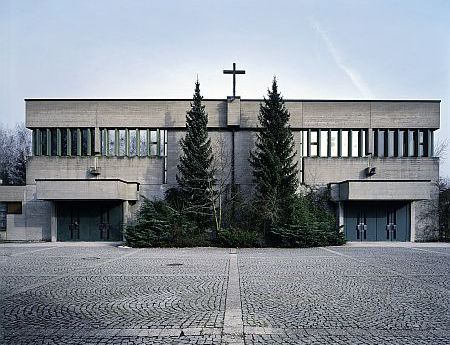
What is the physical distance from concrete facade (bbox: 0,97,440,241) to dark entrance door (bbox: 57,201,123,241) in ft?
4.31

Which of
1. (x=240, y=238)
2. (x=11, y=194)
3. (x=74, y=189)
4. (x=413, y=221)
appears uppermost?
(x=74, y=189)

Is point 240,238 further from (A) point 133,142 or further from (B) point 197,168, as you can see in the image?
(A) point 133,142

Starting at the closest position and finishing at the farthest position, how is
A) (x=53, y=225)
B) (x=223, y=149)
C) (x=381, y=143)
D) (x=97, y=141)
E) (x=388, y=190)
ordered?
(x=388, y=190) → (x=53, y=225) → (x=223, y=149) → (x=97, y=141) → (x=381, y=143)

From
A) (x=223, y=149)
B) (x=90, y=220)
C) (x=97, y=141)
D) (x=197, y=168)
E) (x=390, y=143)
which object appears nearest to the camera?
(x=197, y=168)

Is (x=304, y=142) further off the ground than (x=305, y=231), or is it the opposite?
(x=304, y=142)

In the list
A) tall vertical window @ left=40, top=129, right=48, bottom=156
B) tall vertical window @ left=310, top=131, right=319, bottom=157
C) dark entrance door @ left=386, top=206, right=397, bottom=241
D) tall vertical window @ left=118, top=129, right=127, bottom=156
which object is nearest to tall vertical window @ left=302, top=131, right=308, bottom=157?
tall vertical window @ left=310, top=131, right=319, bottom=157

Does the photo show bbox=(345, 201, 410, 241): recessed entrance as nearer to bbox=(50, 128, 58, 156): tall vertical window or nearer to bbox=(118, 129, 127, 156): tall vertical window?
bbox=(118, 129, 127, 156): tall vertical window

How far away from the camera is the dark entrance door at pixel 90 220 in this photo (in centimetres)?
2695

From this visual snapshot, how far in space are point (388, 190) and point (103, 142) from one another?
20493mm

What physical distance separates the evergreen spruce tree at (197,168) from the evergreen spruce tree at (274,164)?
10.6ft

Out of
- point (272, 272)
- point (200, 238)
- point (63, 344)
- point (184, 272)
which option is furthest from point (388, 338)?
point (200, 238)

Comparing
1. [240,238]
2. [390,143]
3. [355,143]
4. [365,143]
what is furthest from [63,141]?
[390,143]

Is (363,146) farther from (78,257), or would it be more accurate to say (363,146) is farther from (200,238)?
(78,257)

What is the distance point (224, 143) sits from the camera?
1100 inches
